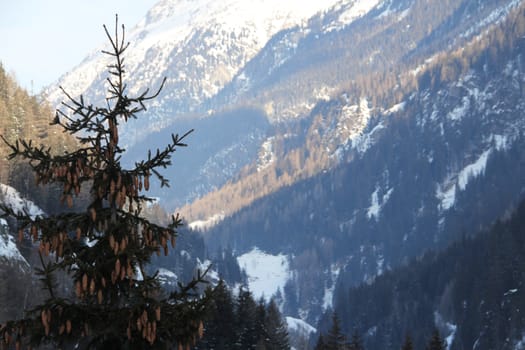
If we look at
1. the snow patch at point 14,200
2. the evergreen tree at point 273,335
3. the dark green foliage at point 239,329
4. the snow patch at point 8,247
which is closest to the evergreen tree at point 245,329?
the dark green foliage at point 239,329

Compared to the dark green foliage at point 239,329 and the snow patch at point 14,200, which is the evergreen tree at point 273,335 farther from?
the snow patch at point 14,200

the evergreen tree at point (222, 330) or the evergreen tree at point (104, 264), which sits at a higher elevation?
the evergreen tree at point (222, 330)

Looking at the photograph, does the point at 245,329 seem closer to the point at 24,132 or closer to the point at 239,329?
the point at 239,329

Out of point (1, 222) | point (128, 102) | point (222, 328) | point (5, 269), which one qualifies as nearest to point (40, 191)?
point (1, 222)

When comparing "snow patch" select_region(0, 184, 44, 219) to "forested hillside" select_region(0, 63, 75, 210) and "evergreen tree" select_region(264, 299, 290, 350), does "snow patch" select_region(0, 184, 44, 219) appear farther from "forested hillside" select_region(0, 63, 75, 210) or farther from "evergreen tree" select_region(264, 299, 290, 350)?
"evergreen tree" select_region(264, 299, 290, 350)

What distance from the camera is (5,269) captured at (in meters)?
83.4

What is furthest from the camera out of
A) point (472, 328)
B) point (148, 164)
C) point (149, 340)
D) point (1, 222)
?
point (472, 328)

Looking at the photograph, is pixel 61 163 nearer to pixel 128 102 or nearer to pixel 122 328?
pixel 128 102

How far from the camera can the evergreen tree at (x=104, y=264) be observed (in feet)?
47.6

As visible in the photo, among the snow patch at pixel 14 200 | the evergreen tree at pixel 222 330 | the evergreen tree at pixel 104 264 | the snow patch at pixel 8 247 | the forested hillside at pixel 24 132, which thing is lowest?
the evergreen tree at pixel 104 264

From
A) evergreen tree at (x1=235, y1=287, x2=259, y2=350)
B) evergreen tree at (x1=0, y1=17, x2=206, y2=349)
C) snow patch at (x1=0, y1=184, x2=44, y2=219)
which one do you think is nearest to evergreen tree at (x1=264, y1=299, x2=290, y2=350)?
evergreen tree at (x1=235, y1=287, x2=259, y2=350)

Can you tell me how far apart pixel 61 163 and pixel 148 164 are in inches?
60.3

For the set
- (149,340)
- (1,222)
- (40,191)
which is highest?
(40,191)

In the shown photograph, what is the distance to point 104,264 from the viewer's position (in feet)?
49.2
